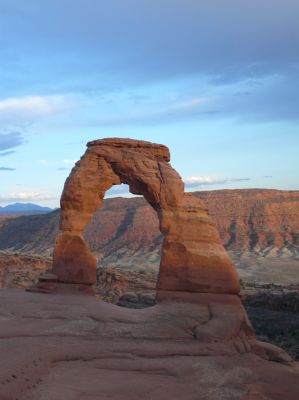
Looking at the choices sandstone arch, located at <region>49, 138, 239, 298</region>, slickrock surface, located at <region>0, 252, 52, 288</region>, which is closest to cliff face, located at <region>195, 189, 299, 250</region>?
slickrock surface, located at <region>0, 252, 52, 288</region>

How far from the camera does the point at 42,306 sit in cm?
1507

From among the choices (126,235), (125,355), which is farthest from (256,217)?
(125,355)

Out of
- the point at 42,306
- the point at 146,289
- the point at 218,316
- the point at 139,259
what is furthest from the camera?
the point at 139,259

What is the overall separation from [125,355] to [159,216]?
5.89m

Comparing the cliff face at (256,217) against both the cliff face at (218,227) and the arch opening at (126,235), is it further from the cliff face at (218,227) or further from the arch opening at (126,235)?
the arch opening at (126,235)

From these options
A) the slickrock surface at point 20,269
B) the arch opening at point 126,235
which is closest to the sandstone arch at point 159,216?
the slickrock surface at point 20,269

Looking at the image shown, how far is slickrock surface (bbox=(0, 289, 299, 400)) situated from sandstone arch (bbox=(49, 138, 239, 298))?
95cm

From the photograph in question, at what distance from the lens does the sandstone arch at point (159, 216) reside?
1700 cm

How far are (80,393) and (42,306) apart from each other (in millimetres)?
5186

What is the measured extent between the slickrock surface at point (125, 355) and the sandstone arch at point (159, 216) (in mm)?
949

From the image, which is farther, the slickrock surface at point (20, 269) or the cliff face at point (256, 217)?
the cliff face at point (256, 217)

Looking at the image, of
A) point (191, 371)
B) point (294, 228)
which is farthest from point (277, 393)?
point (294, 228)

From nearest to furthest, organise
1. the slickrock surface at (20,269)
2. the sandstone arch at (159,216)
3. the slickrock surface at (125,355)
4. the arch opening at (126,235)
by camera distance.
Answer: the slickrock surface at (125,355)
the sandstone arch at (159,216)
the slickrock surface at (20,269)
the arch opening at (126,235)

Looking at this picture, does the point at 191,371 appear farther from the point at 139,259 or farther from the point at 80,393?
the point at 139,259
